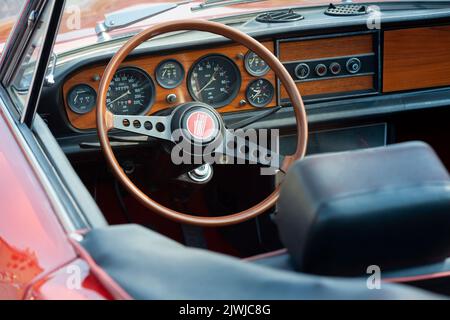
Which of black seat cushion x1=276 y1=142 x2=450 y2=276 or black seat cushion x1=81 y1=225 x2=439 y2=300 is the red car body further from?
black seat cushion x1=276 y1=142 x2=450 y2=276

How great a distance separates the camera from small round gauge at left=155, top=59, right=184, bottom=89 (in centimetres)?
284

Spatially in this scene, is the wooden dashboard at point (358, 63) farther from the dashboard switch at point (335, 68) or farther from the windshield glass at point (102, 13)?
the windshield glass at point (102, 13)

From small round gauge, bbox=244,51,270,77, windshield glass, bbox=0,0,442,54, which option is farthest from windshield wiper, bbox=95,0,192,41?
small round gauge, bbox=244,51,270,77

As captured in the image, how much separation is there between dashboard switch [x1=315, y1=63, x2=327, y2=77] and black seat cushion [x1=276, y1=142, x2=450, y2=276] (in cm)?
202

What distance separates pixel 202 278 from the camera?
107cm

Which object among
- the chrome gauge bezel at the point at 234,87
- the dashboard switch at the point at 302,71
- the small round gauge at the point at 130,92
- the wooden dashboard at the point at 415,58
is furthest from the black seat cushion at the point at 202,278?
the wooden dashboard at the point at 415,58

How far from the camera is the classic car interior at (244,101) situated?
244 cm

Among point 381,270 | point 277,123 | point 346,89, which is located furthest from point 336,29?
point 381,270

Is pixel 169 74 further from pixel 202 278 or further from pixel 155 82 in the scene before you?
pixel 202 278

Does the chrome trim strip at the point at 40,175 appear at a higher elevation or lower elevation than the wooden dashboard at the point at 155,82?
higher

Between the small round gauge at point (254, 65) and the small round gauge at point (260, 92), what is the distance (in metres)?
0.04

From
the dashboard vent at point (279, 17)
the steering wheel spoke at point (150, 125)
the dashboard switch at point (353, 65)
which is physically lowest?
the dashboard switch at point (353, 65)
